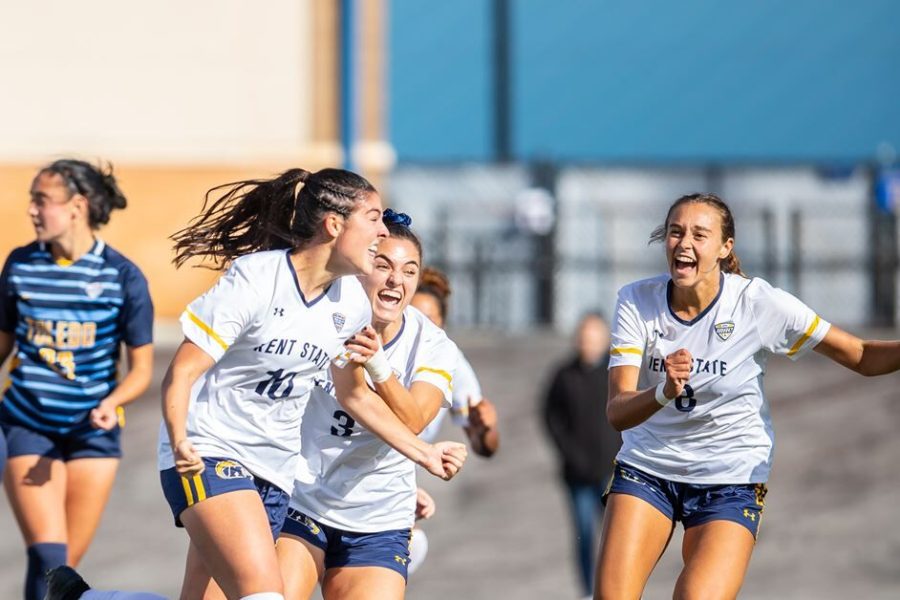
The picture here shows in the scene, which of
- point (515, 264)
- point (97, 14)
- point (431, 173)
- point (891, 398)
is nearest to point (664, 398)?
point (891, 398)

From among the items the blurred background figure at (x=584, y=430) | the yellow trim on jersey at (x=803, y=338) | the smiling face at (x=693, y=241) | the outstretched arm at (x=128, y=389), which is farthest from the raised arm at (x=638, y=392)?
the blurred background figure at (x=584, y=430)

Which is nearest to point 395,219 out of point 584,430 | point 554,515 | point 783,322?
point 783,322

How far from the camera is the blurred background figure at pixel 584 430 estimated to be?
10344mm

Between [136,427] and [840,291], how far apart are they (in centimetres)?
802

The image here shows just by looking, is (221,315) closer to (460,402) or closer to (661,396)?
(661,396)

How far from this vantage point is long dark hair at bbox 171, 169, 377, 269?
16.7 feet

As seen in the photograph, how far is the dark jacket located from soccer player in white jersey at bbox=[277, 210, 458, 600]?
16.1ft

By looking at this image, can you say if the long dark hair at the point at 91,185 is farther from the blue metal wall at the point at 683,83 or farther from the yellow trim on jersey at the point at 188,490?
the blue metal wall at the point at 683,83

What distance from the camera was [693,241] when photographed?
5.52 m

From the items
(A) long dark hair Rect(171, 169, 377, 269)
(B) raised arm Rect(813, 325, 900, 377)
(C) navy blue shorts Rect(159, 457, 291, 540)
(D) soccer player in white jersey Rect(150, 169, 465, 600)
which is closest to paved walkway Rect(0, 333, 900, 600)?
(B) raised arm Rect(813, 325, 900, 377)

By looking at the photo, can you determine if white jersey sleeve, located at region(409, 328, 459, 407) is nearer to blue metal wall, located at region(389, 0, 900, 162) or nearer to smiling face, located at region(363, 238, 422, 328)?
smiling face, located at region(363, 238, 422, 328)

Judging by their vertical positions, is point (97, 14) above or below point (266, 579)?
above

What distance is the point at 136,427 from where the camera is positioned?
544 inches

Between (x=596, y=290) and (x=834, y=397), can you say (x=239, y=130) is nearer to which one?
(x=596, y=290)
